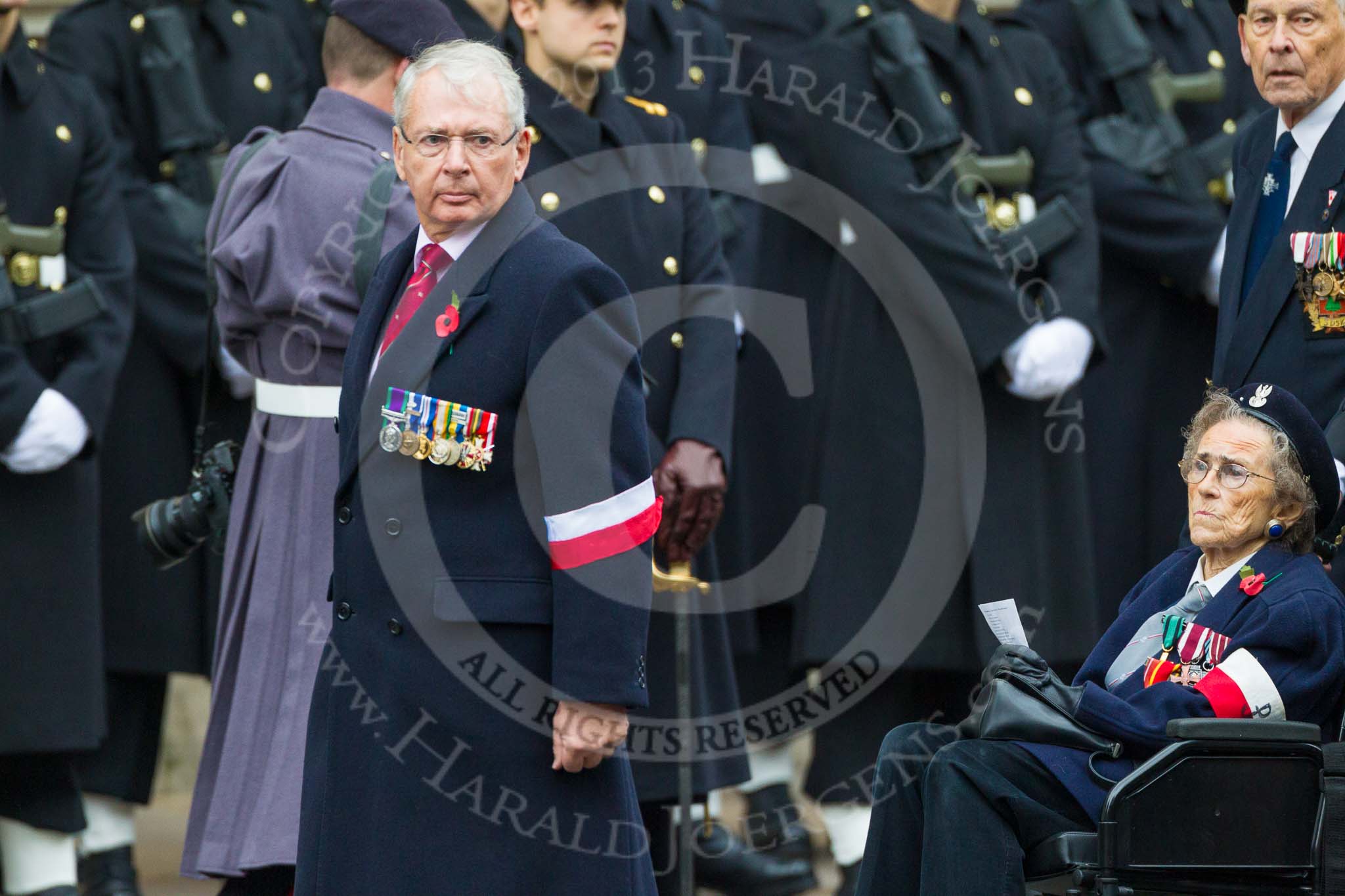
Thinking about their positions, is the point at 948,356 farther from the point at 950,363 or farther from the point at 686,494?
the point at 686,494

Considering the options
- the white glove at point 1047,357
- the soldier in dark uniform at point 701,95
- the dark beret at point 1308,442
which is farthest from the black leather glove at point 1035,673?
the soldier in dark uniform at point 701,95

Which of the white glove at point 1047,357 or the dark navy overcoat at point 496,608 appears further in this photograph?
the white glove at point 1047,357

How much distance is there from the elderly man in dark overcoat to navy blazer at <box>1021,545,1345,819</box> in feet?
2.53

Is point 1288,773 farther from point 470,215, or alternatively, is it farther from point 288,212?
point 288,212

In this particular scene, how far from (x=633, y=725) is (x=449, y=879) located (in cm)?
147

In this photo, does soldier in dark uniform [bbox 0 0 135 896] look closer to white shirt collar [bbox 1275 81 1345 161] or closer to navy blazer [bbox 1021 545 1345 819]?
navy blazer [bbox 1021 545 1345 819]

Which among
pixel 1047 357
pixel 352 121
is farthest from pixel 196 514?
pixel 1047 357

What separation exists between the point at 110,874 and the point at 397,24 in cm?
246

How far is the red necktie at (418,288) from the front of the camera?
150 inches

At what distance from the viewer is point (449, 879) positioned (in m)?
3.67

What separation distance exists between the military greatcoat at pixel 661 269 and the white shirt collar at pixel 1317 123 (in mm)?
1314

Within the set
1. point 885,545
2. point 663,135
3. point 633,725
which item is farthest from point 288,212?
point 885,545

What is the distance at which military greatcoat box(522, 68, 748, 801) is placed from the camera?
494cm

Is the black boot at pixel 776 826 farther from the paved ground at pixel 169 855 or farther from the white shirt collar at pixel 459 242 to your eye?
the white shirt collar at pixel 459 242
